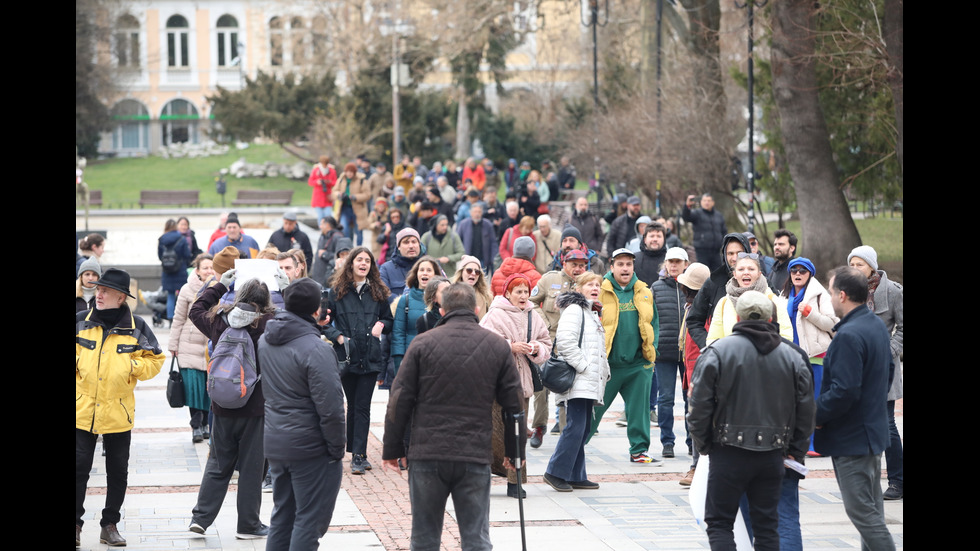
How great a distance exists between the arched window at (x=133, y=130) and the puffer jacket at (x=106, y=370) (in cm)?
7436

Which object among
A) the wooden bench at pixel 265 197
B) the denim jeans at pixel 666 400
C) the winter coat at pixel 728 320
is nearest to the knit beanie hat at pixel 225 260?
the denim jeans at pixel 666 400

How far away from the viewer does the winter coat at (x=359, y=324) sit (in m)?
9.53

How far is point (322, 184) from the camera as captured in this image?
2314 centimetres

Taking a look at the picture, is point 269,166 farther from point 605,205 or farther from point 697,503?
point 697,503

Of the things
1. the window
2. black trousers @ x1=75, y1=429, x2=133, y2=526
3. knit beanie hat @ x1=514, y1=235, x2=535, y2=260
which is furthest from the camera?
the window

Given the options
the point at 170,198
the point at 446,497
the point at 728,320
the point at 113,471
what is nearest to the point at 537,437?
the point at 728,320

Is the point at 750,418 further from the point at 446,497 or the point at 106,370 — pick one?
the point at 106,370

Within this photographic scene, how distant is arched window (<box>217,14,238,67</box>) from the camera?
263 feet

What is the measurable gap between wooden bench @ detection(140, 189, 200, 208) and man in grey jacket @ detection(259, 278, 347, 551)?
38691 mm

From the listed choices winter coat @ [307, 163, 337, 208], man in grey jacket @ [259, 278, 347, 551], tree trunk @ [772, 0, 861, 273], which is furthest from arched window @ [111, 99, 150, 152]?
man in grey jacket @ [259, 278, 347, 551]

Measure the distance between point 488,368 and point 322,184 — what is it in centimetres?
1736

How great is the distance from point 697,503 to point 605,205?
25.6 meters

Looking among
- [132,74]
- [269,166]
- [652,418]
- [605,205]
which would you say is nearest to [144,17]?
[132,74]

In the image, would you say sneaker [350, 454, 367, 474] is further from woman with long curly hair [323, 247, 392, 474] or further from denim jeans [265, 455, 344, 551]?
denim jeans [265, 455, 344, 551]
